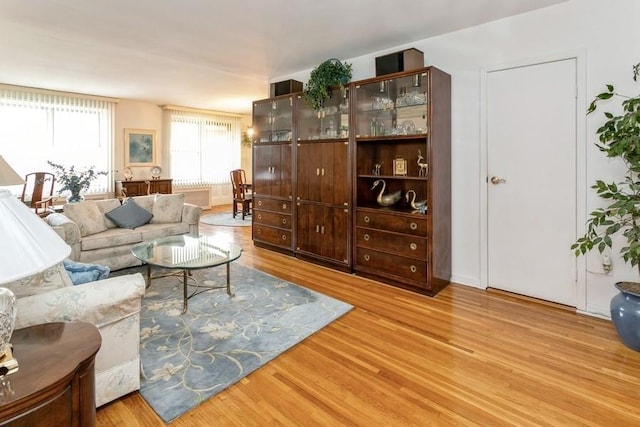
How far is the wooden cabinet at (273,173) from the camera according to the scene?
463 cm

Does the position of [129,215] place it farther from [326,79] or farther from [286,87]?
[326,79]

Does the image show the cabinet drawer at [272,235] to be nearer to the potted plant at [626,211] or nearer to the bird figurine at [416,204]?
the bird figurine at [416,204]

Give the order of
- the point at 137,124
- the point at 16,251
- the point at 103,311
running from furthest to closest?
the point at 137,124 → the point at 103,311 → the point at 16,251

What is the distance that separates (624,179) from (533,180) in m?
0.62

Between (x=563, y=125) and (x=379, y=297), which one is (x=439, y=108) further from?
(x=379, y=297)

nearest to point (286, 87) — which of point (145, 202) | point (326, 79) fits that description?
point (326, 79)

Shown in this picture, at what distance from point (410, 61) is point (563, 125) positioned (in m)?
1.49

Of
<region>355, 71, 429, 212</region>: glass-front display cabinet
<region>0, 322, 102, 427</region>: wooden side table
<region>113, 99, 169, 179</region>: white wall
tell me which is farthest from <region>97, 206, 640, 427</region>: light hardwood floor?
<region>113, 99, 169, 179</region>: white wall

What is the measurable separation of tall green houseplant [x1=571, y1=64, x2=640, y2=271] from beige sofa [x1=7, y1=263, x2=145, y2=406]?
2.96m

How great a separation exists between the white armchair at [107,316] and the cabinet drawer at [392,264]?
241 centimetres

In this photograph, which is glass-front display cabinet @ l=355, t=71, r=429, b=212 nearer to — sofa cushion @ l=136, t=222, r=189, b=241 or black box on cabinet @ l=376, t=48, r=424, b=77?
black box on cabinet @ l=376, t=48, r=424, b=77

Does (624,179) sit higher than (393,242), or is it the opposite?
(624,179)

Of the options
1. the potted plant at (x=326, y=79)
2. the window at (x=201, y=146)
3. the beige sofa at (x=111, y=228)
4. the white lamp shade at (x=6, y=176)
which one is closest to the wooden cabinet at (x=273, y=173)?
the potted plant at (x=326, y=79)

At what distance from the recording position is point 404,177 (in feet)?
11.7
